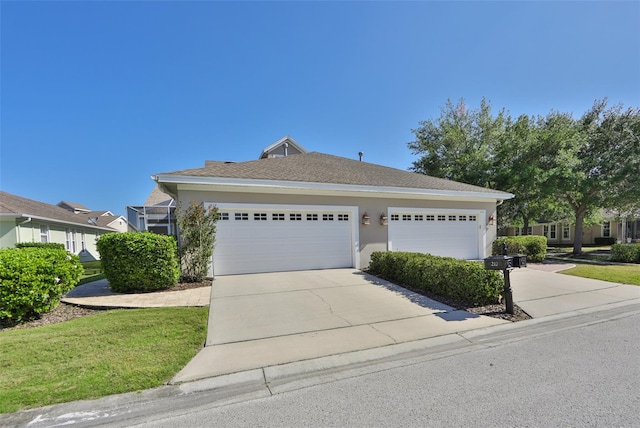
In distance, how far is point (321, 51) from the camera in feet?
34.9

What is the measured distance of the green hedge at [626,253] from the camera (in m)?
12.2

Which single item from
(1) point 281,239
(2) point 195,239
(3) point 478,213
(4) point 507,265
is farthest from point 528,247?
(2) point 195,239

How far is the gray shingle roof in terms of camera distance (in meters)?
9.10

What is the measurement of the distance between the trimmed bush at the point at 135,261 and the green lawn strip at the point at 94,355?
176 cm

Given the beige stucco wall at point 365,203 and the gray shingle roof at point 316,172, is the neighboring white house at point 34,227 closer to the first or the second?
the beige stucco wall at point 365,203

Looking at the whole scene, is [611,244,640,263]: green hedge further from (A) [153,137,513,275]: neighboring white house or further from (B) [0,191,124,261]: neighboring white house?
(B) [0,191,124,261]: neighboring white house

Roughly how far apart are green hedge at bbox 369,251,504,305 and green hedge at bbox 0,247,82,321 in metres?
8.01

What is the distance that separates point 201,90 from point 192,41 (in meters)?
3.60

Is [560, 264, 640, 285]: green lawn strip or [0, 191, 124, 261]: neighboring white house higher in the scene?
[0, 191, 124, 261]: neighboring white house

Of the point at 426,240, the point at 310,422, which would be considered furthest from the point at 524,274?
the point at 310,422

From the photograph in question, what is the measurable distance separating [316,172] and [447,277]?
20.3ft

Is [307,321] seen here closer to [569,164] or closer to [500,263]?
[500,263]

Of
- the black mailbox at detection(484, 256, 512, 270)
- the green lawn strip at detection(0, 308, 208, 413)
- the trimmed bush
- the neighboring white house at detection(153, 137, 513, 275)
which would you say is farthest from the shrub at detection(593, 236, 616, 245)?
the trimmed bush

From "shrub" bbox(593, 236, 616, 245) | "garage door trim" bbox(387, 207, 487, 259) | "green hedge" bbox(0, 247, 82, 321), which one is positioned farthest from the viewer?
"shrub" bbox(593, 236, 616, 245)
